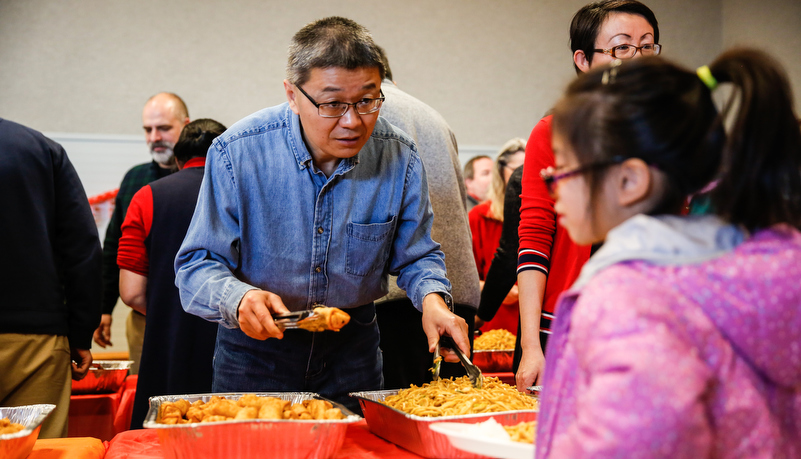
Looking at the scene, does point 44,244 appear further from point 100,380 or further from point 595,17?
point 595,17

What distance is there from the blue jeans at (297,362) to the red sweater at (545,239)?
1.51 ft

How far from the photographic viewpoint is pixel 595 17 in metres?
1.62

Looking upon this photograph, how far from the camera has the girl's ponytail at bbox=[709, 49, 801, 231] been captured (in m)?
0.75

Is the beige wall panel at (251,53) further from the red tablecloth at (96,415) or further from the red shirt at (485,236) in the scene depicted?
the red tablecloth at (96,415)

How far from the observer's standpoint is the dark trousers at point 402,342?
2.10m

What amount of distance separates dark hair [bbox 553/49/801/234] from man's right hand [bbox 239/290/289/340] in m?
0.71

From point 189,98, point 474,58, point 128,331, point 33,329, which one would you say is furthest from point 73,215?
point 474,58

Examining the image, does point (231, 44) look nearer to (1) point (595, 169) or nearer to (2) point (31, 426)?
(2) point (31, 426)

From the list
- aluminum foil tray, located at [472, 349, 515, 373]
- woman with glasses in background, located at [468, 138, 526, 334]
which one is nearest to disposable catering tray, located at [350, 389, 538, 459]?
aluminum foil tray, located at [472, 349, 515, 373]

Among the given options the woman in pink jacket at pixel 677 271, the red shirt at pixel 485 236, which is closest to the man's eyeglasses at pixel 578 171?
the woman in pink jacket at pixel 677 271

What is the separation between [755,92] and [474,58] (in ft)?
16.0

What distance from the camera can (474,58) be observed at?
5.46m

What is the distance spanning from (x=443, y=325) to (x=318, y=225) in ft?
Result: 1.25

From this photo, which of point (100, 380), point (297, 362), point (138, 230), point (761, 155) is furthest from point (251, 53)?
point (761, 155)
